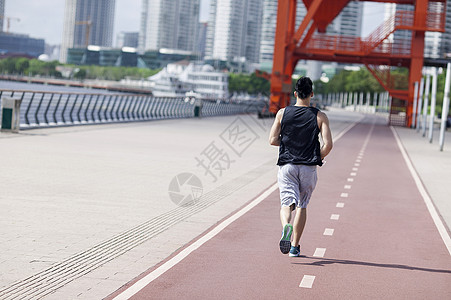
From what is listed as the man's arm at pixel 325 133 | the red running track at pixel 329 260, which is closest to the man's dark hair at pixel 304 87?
the man's arm at pixel 325 133

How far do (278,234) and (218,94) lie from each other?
189993mm

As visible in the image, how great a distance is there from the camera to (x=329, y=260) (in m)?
8.10

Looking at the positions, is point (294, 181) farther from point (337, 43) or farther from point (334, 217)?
point (337, 43)

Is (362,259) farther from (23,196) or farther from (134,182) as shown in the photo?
(134,182)

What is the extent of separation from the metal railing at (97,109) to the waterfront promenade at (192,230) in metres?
10.3

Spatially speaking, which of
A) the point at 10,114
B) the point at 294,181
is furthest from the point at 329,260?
the point at 10,114

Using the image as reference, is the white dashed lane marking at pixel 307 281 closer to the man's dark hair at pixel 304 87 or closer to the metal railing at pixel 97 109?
the man's dark hair at pixel 304 87

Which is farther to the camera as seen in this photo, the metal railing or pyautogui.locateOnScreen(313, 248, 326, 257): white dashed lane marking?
the metal railing

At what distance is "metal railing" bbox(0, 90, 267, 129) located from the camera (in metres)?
29.2

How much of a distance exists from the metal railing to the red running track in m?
16.4

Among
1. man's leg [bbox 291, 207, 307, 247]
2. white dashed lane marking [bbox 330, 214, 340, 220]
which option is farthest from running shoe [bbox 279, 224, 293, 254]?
white dashed lane marking [bbox 330, 214, 340, 220]

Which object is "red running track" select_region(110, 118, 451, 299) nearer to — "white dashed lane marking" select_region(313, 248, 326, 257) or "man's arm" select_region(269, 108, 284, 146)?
"white dashed lane marking" select_region(313, 248, 326, 257)

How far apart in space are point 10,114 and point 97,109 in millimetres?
18035

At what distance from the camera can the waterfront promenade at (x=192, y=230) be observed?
681 cm
